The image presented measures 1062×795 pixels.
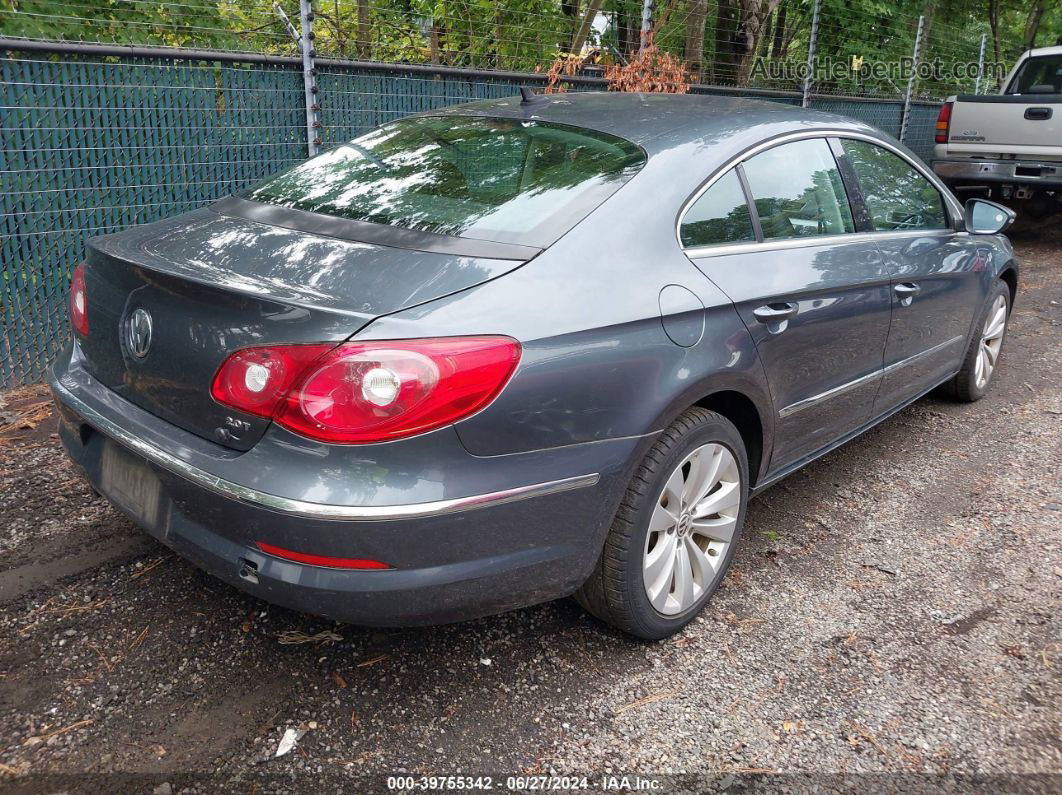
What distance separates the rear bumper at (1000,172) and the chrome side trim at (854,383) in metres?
6.20

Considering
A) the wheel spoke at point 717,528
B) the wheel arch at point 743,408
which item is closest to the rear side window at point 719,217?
the wheel arch at point 743,408

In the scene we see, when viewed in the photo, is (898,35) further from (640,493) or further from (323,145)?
(640,493)

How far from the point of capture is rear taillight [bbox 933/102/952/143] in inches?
393

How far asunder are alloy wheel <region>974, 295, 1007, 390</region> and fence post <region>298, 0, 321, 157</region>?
4.22m

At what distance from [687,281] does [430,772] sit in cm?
152

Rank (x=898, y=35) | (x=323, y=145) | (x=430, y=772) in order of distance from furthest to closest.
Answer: (x=898, y=35), (x=323, y=145), (x=430, y=772)

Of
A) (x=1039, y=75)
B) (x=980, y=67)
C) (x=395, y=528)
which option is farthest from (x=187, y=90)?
(x=980, y=67)

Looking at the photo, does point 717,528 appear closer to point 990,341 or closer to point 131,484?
point 131,484

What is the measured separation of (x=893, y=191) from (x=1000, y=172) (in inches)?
271

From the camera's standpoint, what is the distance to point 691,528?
9.09ft

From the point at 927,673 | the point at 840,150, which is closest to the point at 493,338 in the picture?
the point at 927,673

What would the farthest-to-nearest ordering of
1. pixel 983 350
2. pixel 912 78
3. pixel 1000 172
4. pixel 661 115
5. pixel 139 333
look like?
pixel 912 78 < pixel 1000 172 < pixel 983 350 < pixel 661 115 < pixel 139 333

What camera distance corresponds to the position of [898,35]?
1230 cm

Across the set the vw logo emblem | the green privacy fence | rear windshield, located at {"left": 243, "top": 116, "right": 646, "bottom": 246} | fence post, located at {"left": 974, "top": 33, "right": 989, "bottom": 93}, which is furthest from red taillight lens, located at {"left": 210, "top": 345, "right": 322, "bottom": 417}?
fence post, located at {"left": 974, "top": 33, "right": 989, "bottom": 93}
